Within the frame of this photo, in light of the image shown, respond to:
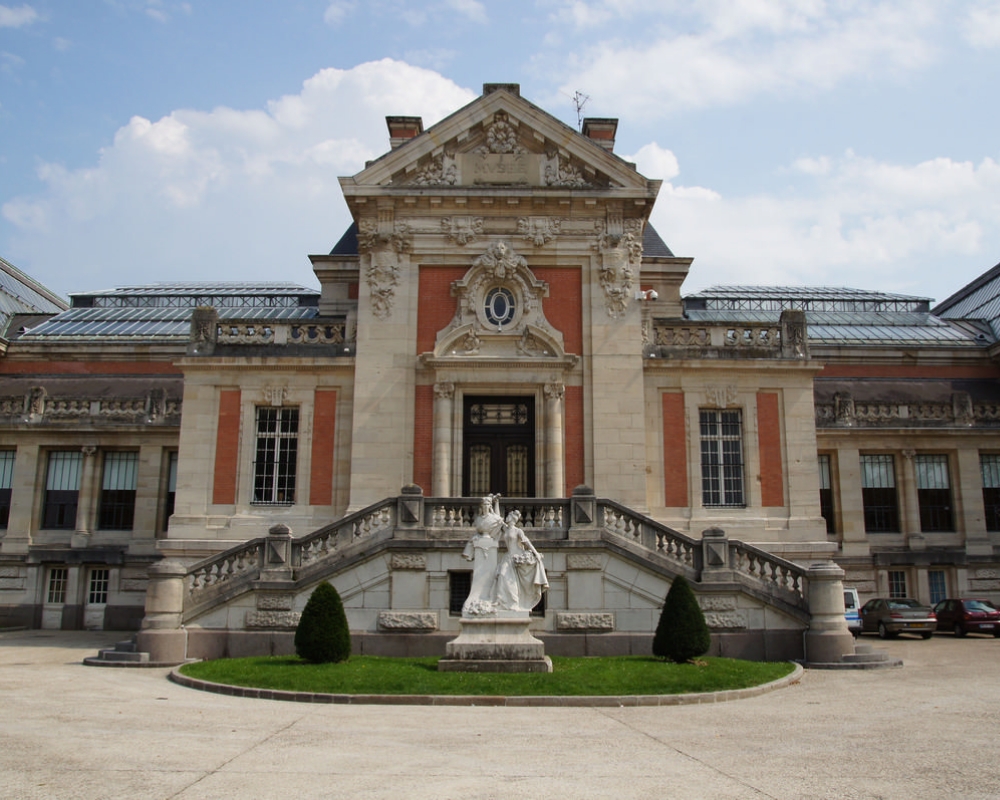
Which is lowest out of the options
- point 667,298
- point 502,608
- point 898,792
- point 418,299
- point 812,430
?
point 898,792

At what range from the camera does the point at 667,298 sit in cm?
3353

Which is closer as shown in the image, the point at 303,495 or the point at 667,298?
the point at 303,495

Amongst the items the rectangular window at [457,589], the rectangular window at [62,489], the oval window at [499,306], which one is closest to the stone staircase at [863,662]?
the rectangular window at [457,589]

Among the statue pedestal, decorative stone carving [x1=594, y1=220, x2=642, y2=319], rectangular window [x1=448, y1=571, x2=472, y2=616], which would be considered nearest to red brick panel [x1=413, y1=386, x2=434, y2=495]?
rectangular window [x1=448, y1=571, x2=472, y2=616]

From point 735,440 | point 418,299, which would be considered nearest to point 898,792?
point 735,440

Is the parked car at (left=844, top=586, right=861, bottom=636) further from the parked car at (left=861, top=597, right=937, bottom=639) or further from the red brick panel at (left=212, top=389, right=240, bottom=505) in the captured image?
the red brick panel at (left=212, top=389, right=240, bottom=505)

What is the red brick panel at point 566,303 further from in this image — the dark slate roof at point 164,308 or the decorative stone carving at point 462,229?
the dark slate roof at point 164,308

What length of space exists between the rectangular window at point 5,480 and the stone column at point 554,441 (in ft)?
64.3

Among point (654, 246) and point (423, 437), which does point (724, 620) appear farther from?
point (654, 246)

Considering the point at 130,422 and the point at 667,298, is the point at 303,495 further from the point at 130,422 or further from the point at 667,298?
the point at 667,298

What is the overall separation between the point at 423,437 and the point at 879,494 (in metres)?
18.1

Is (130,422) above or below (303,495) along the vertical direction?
above

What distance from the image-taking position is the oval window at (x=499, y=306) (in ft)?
80.7

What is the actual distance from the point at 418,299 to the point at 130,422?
12654 millimetres
